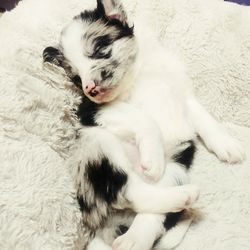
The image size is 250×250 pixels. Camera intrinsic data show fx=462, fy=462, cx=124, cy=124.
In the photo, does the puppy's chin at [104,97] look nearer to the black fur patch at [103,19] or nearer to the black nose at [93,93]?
the black nose at [93,93]

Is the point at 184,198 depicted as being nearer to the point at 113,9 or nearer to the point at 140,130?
the point at 140,130

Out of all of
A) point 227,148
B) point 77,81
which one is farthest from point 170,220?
point 77,81

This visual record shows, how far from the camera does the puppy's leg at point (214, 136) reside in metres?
1.85

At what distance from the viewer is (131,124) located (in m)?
1.74

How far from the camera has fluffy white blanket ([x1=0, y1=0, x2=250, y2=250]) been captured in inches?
57.7

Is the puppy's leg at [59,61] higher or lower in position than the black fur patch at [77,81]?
higher

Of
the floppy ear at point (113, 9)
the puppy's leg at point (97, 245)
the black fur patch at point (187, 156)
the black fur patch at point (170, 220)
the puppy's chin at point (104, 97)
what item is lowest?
the puppy's leg at point (97, 245)

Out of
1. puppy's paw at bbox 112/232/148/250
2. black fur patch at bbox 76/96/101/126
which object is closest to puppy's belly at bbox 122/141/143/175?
black fur patch at bbox 76/96/101/126

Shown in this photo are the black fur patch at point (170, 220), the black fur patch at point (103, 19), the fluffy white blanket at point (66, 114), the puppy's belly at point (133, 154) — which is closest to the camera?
the fluffy white blanket at point (66, 114)

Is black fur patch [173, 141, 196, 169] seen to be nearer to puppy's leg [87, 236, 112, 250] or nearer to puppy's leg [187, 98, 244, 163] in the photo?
puppy's leg [187, 98, 244, 163]

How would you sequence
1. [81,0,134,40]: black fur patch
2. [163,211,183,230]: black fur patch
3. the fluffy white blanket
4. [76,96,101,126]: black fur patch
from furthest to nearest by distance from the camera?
[81,0,134,40]: black fur patch → [76,96,101,126]: black fur patch → [163,211,183,230]: black fur patch → the fluffy white blanket

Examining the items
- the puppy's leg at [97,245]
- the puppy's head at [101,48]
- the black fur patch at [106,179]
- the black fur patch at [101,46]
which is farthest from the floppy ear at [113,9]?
the puppy's leg at [97,245]

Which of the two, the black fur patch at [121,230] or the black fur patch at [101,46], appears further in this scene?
the black fur patch at [101,46]

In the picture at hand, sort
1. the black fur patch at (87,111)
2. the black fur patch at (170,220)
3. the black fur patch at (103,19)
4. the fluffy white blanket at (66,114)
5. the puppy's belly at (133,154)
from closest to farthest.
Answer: the fluffy white blanket at (66,114) → the black fur patch at (170,220) → the puppy's belly at (133,154) → the black fur patch at (87,111) → the black fur patch at (103,19)
